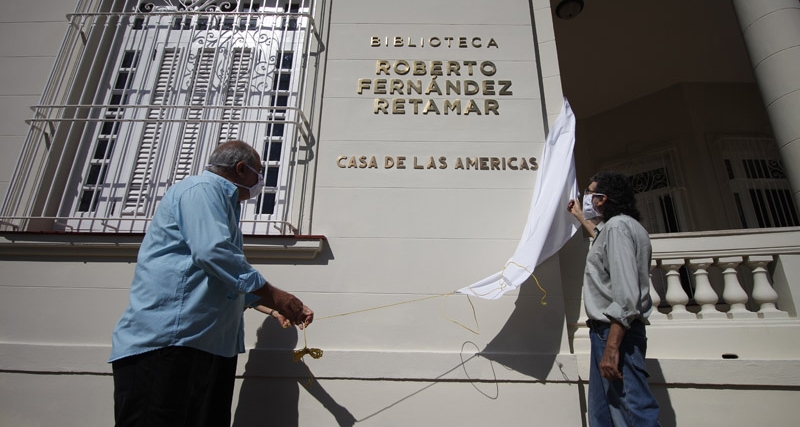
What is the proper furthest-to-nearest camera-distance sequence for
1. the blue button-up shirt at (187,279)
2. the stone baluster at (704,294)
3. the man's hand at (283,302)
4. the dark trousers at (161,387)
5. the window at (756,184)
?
1. the window at (756,184)
2. the stone baluster at (704,294)
3. the man's hand at (283,302)
4. the blue button-up shirt at (187,279)
5. the dark trousers at (161,387)

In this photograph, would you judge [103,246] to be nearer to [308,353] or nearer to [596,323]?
[308,353]

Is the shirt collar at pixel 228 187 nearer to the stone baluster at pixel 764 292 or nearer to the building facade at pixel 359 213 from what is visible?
the building facade at pixel 359 213

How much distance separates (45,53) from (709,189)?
312 inches

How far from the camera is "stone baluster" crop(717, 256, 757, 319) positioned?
3.16 m

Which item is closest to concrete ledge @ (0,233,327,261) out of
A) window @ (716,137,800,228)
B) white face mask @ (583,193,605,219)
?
white face mask @ (583,193,605,219)

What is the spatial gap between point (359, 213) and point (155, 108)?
208 cm

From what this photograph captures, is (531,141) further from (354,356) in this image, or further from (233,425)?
(233,425)

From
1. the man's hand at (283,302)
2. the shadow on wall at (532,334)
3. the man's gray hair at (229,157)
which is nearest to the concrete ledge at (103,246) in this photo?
the man's gray hair at (229,157)

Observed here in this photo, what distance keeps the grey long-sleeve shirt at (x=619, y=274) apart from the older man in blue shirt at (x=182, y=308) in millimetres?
1590

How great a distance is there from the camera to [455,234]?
341cm

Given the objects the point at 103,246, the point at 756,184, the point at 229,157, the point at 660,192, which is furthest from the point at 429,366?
the point at 756,184

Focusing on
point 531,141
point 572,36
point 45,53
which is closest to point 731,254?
point 531,141

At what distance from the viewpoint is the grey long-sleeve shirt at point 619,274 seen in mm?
2229

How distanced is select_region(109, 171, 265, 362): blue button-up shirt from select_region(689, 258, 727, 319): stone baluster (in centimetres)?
306
